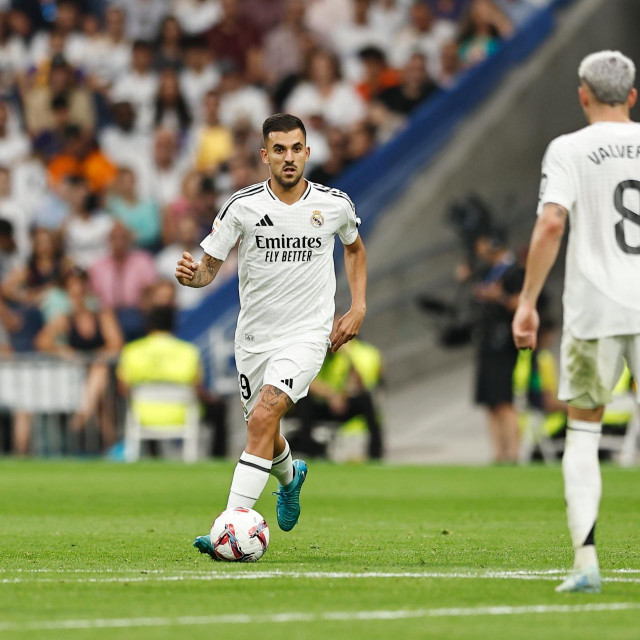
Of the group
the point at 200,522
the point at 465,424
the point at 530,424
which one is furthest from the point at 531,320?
the point at 465,424

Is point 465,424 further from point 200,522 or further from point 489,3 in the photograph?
point 200,522

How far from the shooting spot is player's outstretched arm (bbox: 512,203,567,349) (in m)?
7.16

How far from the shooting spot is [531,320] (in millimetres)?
7180

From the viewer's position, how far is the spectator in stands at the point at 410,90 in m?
24.0

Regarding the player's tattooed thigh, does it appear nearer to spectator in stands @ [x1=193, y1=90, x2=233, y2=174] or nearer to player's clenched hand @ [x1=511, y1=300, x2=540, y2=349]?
player's clenched hand @ [x1=511, y1=300, x2=540, y2=349]

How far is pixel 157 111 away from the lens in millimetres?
25109

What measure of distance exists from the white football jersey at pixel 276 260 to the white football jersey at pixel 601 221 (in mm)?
2375

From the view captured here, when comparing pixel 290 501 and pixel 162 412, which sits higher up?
pixel 162 412

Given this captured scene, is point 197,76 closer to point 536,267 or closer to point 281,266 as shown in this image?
point 281,266

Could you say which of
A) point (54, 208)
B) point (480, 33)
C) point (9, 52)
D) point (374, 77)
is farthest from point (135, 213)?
point (480, 33)

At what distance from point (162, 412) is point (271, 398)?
11.9 meters

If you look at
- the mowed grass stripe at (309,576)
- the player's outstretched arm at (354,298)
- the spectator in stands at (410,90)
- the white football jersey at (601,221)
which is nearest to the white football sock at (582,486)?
the white football jersey at (601,221)

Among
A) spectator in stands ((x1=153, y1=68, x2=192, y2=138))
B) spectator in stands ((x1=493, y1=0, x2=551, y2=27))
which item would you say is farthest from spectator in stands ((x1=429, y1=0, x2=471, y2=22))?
spectator in stands ((x1=153, y1=68, x2=192, y2=138))

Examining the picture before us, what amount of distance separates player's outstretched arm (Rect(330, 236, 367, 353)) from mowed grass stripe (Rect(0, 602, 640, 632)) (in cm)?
316
